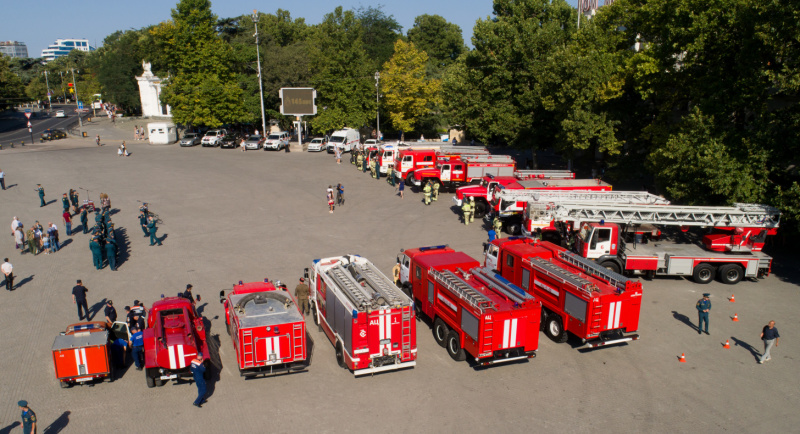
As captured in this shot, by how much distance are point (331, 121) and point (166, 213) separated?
2813 cm

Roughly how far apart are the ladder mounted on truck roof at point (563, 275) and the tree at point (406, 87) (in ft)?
133

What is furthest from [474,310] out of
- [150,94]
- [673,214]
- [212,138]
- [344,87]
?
[150,94]

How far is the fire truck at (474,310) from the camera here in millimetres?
13000

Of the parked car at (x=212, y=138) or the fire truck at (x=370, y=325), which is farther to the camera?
the parked car at (x=212, y=138)

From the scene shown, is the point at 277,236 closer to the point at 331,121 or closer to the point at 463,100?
the point at 463,100

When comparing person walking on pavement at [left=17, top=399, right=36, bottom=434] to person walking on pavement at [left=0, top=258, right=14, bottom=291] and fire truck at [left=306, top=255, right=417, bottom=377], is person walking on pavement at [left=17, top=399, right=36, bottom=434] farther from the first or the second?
person walking on pavement at [left=0, top=258, right=14, bottom=291]

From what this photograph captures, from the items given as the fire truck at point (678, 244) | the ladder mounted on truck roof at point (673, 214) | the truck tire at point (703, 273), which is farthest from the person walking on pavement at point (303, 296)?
the truck tire at point (703, 273)

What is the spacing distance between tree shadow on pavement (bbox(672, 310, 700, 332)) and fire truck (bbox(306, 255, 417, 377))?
9.26 m

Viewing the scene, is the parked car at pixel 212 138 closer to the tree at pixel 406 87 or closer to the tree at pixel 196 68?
the tree at pixel 196 68

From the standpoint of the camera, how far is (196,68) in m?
54.8

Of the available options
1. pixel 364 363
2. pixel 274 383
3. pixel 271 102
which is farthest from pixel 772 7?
pixel 271 102

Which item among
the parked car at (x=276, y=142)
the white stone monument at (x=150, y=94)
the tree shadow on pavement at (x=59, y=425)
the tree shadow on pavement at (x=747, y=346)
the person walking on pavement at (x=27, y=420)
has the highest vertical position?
the white stone monument at (x=150, y=94)

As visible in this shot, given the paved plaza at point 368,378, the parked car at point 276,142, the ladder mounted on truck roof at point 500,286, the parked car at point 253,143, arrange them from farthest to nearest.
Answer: the parked car at point 253,143 → the parked car at point 276,142 → the ladder mounted on truck roof at point 500,286 → the paved plaza at point 368,378

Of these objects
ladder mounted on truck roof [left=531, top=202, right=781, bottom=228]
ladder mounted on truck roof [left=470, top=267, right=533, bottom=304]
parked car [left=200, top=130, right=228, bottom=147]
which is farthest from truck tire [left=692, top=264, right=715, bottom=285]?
parked car [left=200, top=130, right=228, bottom=147]
